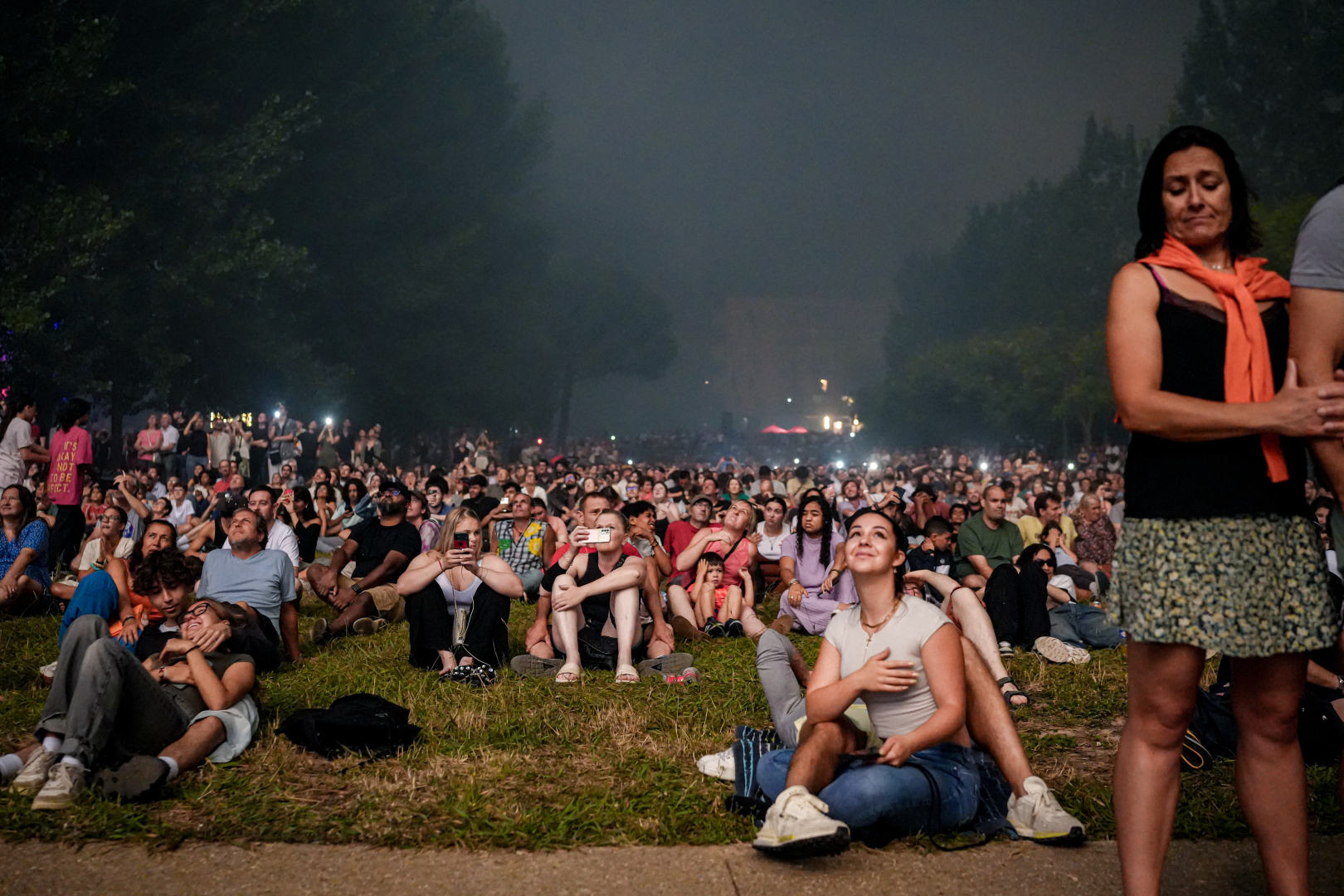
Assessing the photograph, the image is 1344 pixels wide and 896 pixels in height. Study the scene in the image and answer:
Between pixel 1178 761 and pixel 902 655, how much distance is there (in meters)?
1.37

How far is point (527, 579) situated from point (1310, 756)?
7300 mm

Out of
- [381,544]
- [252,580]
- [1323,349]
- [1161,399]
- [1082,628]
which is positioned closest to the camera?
[1323,349]

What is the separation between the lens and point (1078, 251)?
2015 inches

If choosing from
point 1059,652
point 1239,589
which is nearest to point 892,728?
point 1239,589

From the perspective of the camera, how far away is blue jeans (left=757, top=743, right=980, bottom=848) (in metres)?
3.92

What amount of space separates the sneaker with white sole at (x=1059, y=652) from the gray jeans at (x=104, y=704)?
6074 millimetres

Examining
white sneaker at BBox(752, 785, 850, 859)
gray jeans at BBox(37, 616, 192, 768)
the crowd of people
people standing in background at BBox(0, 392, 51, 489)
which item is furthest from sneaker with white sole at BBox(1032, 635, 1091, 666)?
people standing in background at BBox(0, 392, 51, 489)

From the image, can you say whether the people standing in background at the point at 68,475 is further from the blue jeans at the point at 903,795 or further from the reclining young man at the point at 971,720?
the blue jeans at the point at 903,795

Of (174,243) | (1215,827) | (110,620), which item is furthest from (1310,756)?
(174,243)

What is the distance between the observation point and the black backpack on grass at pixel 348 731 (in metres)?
5.28

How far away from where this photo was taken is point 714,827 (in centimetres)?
420

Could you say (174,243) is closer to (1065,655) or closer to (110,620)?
(110,620)

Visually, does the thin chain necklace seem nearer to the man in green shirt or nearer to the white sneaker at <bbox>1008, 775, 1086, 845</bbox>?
the white sneaker at <bbox>1008, 775, 1086, 845</bbox>

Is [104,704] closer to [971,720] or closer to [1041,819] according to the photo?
[971,720]
